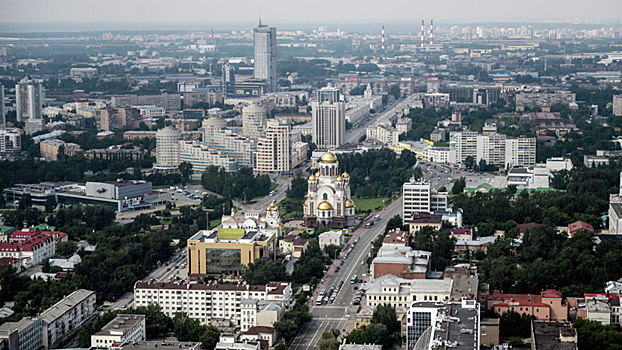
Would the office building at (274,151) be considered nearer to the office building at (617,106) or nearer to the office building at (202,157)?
the office building at (202,157)

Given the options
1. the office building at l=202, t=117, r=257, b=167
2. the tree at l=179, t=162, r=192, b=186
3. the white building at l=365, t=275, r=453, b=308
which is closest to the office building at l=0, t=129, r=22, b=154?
the office building at l=202, t=117, r=257, b=167

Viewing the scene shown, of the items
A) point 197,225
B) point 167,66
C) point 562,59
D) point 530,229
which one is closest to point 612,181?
point 530,229

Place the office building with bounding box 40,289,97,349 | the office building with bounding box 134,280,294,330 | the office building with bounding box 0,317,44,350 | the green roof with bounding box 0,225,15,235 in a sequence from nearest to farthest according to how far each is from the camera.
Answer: the office building with bounding box 0,317,44,350, the office building with bounding box 40,289,97,349, the office building with bounding box 134,280,294,330, the green roof with bounding box 0,225,15,235

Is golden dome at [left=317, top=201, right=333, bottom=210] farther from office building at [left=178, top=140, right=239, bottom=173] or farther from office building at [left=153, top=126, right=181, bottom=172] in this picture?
office building at [left=153, top=126, right=181, bottom=172]

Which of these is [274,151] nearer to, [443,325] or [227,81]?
[443,325]

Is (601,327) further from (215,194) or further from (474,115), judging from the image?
(474,115)

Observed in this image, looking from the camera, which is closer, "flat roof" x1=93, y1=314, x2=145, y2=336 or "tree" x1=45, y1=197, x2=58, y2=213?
"flat roof" x1=93, y1=314, x2=145, y2=336
